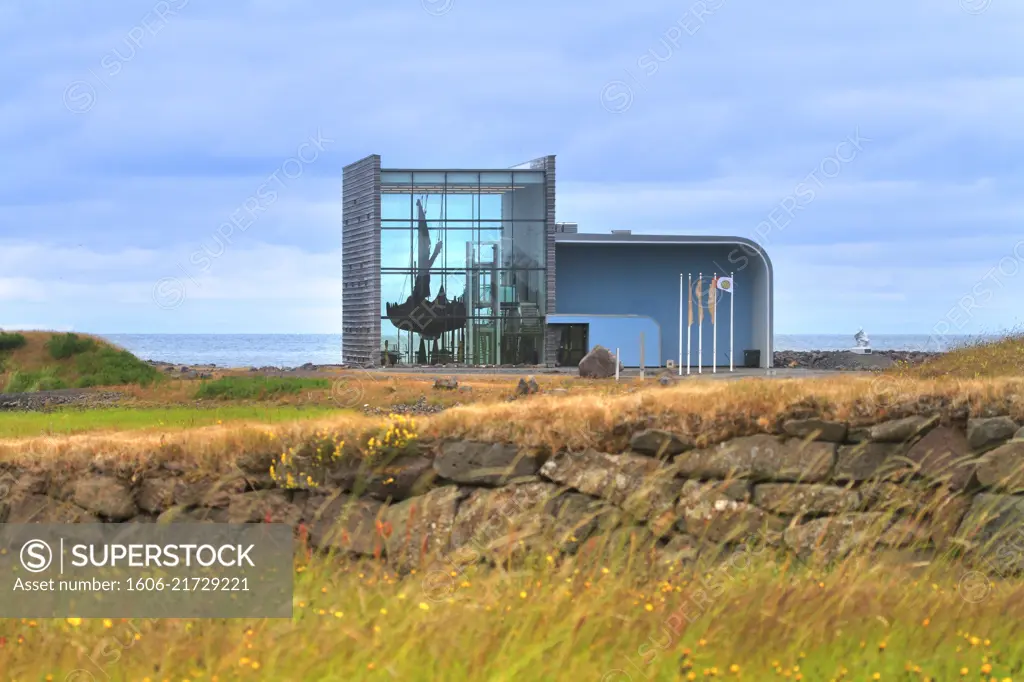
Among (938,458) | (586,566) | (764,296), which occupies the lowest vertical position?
(586,566)

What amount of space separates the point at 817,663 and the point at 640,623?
3.67ft

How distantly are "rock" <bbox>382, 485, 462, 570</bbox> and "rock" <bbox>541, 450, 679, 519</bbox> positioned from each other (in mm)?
1041

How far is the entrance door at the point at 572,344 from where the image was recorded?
40.6 meters

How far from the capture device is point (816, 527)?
9.37m

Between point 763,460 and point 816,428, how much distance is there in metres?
0.64

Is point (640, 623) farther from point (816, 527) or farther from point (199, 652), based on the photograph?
point (816, 527)

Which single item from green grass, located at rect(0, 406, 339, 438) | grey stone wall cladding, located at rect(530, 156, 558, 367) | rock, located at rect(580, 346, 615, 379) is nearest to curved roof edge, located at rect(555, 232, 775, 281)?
grey stone wall cladding, located at rect(530, 156, 558, 367)

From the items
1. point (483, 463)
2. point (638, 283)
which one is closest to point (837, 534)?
point (483, 463)

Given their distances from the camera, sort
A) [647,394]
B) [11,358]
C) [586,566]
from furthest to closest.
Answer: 1. [11,358]
2. [647,394]
3. [586,566]

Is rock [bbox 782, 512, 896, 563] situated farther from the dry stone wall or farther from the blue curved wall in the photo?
the blue curved wall

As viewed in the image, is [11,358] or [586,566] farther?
[11,358]

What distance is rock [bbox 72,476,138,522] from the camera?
1059cm

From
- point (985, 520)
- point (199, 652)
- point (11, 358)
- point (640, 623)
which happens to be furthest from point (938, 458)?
point (11, 358)

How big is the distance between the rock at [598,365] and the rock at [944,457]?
14759 mm
